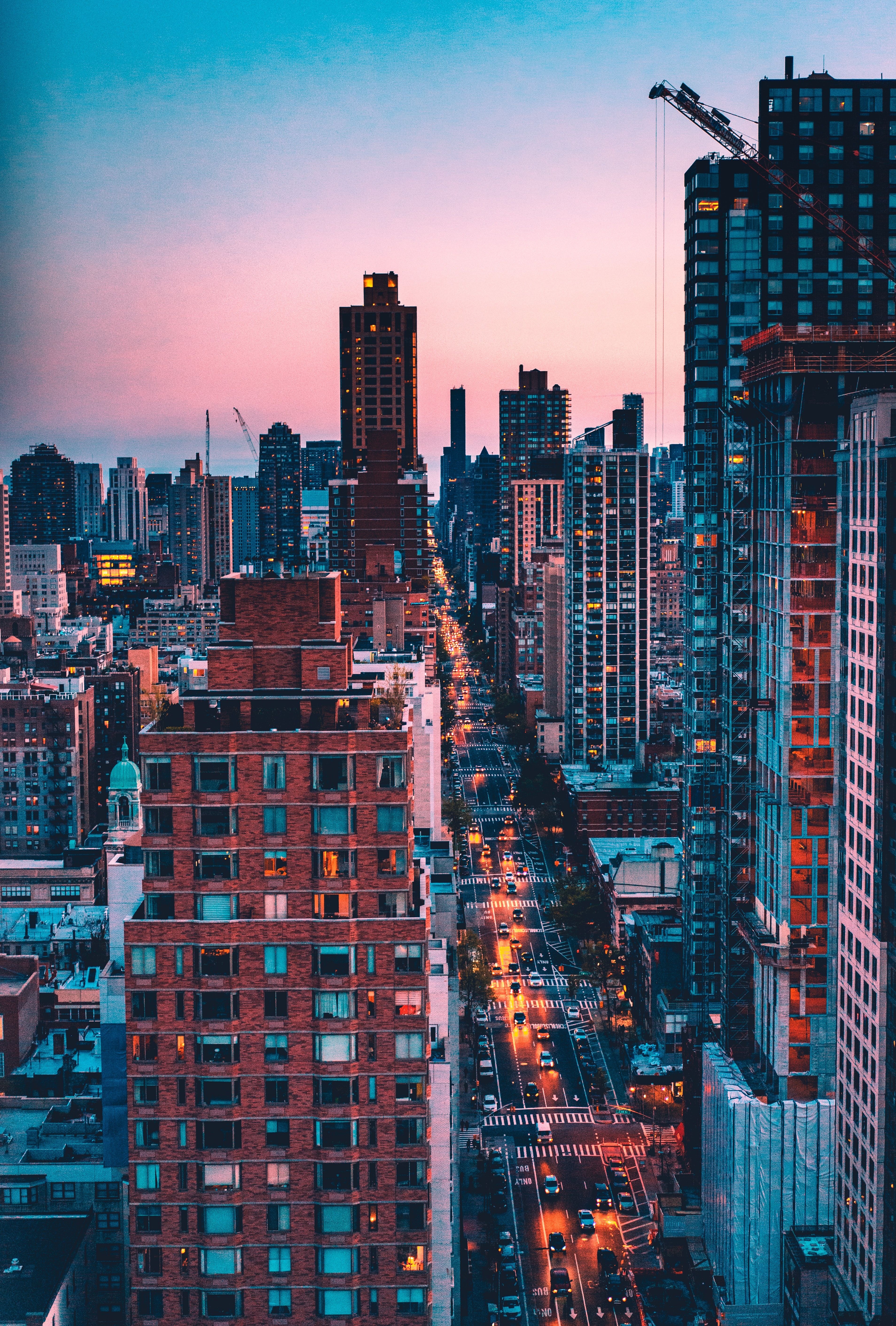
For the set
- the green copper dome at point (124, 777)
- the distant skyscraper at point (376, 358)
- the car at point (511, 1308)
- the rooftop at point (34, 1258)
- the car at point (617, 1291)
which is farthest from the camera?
the distant skyscraper at point (376, 358)

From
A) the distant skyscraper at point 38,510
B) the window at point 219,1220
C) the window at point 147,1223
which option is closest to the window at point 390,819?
the window at point 219,1220

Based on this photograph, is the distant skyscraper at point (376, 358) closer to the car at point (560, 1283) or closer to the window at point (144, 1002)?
the car at point (560, 1283)

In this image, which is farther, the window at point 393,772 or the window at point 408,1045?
the window at point 393,772

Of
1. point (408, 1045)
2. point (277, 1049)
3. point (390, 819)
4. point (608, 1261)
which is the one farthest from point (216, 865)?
point (608, 1261)

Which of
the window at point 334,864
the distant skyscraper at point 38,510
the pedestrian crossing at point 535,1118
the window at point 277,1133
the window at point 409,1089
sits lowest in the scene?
the pedestrian crossing at point 535,1118

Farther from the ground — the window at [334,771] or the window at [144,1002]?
the window at [334,771]

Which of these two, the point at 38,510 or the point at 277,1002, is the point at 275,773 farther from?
the point at 38,510

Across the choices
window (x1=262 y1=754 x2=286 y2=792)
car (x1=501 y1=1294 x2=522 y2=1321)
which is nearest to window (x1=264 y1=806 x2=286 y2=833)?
window (x1=262 y1=754 x2=286 y2=792)
